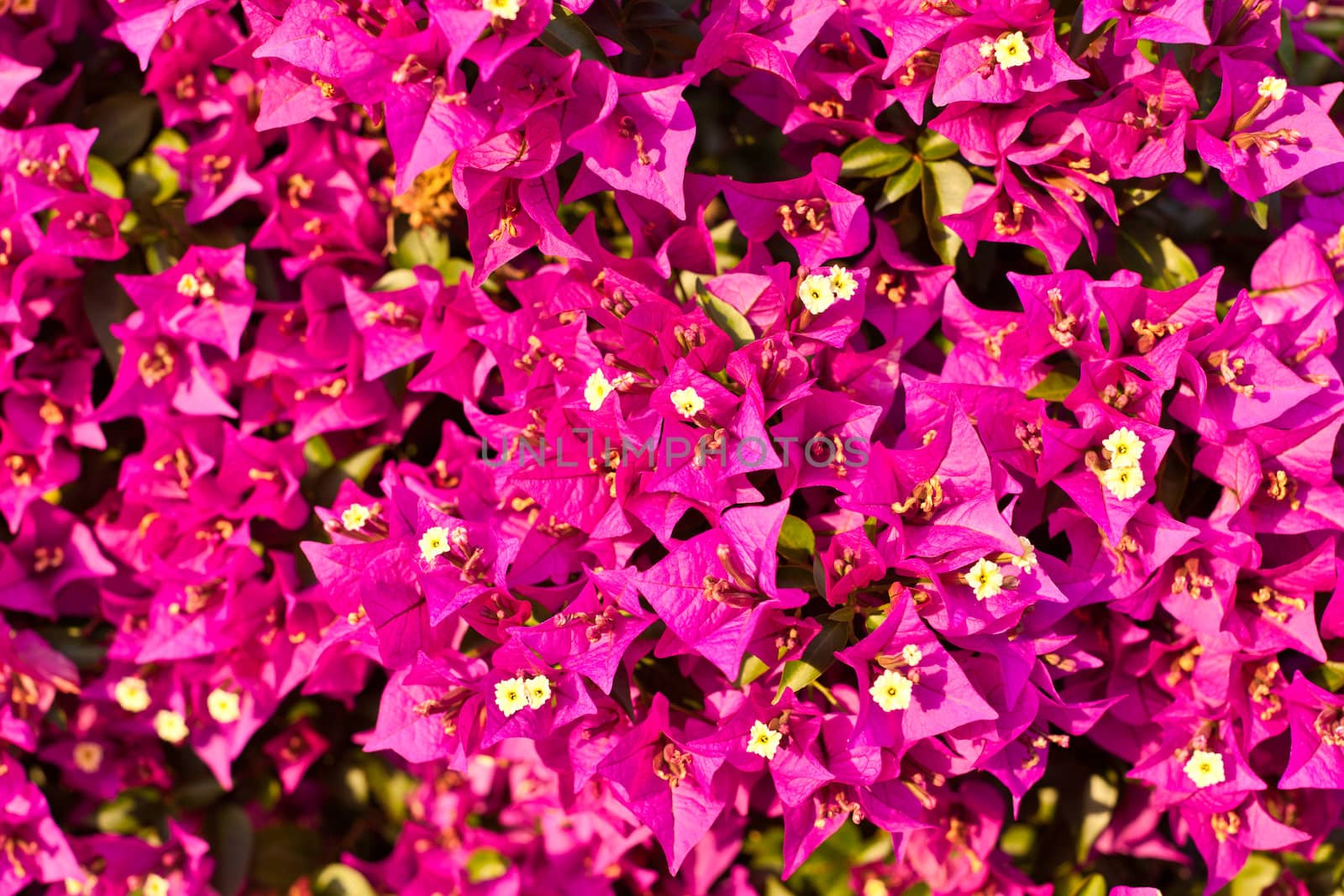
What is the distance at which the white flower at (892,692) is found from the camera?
1.26 m

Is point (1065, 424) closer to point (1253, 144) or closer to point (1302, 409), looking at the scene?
point (1302, 409)

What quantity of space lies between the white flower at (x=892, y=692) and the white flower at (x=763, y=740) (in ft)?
0.45

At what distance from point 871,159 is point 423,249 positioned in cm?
72

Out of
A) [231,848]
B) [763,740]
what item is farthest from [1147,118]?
[231,848]

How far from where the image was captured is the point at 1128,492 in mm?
1271

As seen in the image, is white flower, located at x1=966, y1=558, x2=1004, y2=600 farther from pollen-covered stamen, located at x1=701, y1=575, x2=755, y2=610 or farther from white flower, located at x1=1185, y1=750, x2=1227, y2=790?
white flower, located at x1=1185, y1=750, x2=1227, y2=790

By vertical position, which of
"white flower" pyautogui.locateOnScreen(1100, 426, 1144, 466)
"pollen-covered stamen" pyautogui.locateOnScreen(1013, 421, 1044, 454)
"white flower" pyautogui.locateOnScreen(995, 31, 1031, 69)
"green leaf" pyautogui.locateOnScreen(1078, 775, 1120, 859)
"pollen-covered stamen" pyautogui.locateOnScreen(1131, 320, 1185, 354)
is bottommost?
"green leaf" pyautogui.locateOnScreen(1078, 775, 1120, 859)

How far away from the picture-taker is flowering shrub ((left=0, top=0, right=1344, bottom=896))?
1.30m

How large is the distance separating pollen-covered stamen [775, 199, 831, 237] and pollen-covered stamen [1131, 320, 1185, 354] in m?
0.44

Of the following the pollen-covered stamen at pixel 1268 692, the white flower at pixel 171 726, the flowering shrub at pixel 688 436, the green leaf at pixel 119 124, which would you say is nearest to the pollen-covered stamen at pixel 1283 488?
the flowering shrub at pixel 688 436

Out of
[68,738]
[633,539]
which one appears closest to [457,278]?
[633,539]

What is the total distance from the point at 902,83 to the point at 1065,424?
0.51m

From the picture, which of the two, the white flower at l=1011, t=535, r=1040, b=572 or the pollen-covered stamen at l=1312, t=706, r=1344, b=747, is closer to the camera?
the white flower at l=1011, t=535, r=1040, b=572

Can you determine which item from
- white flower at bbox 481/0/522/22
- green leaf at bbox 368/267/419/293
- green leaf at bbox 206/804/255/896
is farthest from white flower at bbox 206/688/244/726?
white flower at bbox 481/0/522/22
